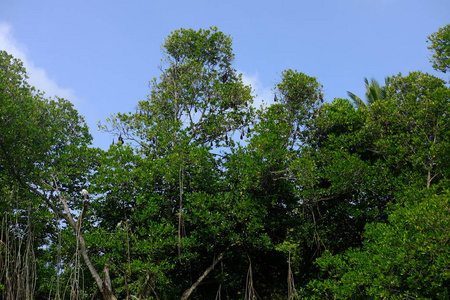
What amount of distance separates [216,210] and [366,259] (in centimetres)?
353

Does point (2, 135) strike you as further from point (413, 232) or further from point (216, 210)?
point (413, 232)

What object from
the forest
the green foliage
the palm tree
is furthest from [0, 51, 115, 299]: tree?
the palm tree

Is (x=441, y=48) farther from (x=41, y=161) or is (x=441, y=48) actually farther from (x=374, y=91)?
(x=41, y=161)

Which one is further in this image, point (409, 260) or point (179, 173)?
point (179, 173)

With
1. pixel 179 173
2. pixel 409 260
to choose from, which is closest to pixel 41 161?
pixel 179 173

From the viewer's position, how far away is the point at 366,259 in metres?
8.28

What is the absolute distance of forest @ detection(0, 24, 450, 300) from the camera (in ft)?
29.6

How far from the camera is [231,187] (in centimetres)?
1034

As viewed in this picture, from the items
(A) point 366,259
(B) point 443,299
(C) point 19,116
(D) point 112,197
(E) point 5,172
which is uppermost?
(C) point 19,116

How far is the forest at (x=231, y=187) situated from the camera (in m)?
9.02

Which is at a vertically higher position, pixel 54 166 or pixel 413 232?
pixel 54 166

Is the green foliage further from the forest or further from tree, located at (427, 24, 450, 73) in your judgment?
tree, located at (427, 24, 450, 73)

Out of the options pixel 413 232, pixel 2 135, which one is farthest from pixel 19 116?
pixel 413 232

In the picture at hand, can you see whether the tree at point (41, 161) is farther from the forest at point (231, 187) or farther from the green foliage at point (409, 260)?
the green foliage at point (409, 260)
